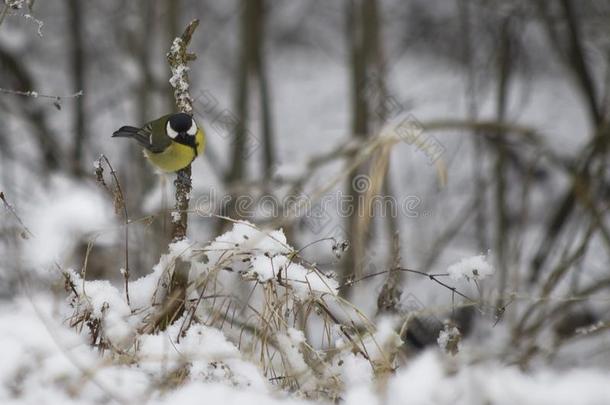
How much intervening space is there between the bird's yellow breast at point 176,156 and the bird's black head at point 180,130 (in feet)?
0.07

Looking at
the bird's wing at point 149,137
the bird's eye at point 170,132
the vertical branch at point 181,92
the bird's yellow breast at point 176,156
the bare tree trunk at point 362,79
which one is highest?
→ the bare tree trunk at point 362,79

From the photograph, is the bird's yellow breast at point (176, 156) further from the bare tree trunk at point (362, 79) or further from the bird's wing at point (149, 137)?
the bare tree trunk at point (362, 79)

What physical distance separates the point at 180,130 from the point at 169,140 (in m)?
0.10

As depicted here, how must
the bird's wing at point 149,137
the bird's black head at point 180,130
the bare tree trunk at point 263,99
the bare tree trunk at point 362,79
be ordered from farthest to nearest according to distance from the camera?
the bare tree trunk at point 263,99 < the bare tree trunk at point 362,79 < the bird's wing at point 149,137 < the bird's black head at point 180,130

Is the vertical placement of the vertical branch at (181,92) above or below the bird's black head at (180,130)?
below

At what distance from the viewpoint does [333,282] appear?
4.33 ft

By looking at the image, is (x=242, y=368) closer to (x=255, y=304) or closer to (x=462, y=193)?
(x=255, y=304)

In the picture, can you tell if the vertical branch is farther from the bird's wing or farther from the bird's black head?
the bird's wing

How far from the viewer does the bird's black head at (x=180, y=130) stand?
213 centimetres

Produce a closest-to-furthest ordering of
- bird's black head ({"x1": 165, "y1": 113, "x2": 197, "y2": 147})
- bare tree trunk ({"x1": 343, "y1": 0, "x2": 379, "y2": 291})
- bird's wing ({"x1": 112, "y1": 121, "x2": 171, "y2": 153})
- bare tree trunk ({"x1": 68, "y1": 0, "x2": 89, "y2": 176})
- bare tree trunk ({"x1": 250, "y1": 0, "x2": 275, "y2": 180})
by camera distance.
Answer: bird's black head ({"x1": 165, "y1": 113, "x2": 197, "y2": 147}) → bird's wing ({"x1": 112, "y1": 121, "x2": 171, "y2": 153}) → bare tree trunk ({"x1": 343, "y1": 0, "x2": 379, "y2": 291}) → bare tree trunk ({"x1": 250, "y1": 0, "x2": 275, "y2": 180}) → bare tree trunk ({"x1": 68, "y1": 0, "x2": 89, "y2": 176})

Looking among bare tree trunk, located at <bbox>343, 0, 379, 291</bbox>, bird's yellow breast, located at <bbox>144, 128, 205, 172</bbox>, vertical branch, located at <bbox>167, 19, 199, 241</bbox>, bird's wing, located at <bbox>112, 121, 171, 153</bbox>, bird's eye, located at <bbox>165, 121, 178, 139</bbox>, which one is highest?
bare tree trunk, located at <bbox>343, 0, 379, 291</bbox>

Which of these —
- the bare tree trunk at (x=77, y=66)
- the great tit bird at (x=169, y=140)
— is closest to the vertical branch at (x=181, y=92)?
the great tit bird at (x=169, y=140)

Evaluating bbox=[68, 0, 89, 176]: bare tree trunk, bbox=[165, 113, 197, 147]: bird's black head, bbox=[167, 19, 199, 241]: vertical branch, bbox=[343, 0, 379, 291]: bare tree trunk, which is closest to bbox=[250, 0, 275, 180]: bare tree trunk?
bbox=[343, 0, 379, 291]: bare tree trunk

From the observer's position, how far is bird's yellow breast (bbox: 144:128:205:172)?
2.23 m
